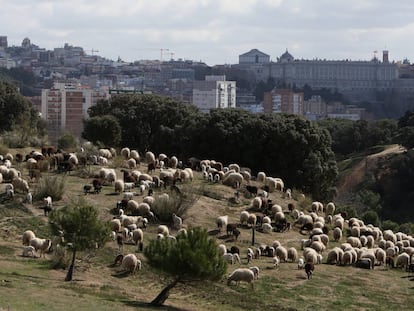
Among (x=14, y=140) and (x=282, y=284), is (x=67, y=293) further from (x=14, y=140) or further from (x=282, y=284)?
(x=14, y=140)

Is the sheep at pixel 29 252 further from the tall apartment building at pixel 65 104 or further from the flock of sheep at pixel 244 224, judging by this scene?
the tall apartment building at pixel 65 104

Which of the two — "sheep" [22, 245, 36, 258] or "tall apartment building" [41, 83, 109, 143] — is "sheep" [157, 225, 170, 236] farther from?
"tall apartment building" [41, 83, 109, 143]

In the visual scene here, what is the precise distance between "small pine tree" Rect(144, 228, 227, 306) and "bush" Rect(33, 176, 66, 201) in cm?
1373

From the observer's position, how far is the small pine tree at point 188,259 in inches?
1051

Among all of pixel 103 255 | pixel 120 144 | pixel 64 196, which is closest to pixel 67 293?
pixel 103 255

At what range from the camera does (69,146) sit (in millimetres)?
63688

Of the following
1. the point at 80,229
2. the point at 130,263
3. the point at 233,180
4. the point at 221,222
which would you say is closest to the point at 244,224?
the point at 221,222

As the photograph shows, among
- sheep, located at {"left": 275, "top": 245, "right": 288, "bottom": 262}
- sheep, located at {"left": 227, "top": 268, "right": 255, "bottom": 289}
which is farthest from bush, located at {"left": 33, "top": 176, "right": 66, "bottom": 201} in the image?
sheep, located at {"left": 227, "top": 268, "right": 255, "bottom": 289}

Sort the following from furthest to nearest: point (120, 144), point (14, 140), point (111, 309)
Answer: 1. point (120, 144)
2. point (14, 140)
3. point (111, 309)

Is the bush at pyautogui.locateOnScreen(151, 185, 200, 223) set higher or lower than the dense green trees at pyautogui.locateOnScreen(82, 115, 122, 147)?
lower

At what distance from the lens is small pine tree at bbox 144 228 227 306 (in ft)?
87.6

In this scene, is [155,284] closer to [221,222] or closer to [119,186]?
[221,222]

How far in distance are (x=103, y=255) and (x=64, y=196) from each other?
831 centimetres

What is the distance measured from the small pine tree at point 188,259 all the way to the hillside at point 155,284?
3.42 ft
